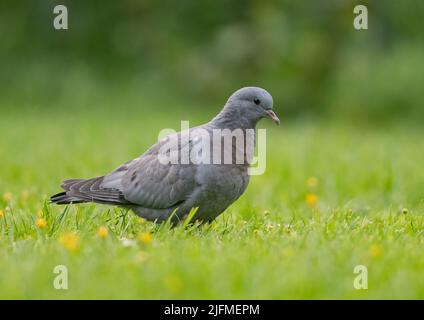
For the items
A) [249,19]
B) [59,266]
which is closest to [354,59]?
[249,19]

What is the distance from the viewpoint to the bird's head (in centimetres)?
459

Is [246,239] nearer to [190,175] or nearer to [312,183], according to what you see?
[190,175]

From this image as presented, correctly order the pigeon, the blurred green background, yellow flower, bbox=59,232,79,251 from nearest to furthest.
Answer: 1. yellow flower, bbox=59,232,79,251
2. the pigeon
3. the blurred green background

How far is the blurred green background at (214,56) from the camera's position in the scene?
1127 cm

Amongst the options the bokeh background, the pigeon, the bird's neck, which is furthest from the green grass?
the bird's neck

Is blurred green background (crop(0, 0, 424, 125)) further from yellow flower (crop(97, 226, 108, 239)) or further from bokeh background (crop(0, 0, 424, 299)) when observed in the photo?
yellow flower (crop(97, 226, 108, 239))

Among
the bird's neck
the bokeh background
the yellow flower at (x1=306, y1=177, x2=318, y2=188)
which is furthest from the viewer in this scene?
the yellow flower at (x1=306, y1=177, x2=318, y2=188)

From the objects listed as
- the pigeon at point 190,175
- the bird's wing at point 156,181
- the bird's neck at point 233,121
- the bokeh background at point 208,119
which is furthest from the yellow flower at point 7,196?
the bird's neck at point 233,121

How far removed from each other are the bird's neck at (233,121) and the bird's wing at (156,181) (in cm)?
26

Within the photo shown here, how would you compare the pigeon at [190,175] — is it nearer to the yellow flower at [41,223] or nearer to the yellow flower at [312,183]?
the yellow flower at [41,223]

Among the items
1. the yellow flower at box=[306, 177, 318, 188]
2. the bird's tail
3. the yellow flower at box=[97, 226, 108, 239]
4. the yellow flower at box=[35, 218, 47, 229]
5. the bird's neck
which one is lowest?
the yellow flower at box=[97, 226, 108, 239]

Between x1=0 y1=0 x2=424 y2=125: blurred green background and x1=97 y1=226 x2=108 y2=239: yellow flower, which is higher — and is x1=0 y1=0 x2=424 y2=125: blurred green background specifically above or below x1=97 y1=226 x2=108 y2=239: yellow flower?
above

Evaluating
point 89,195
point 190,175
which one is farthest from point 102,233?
point 89,195
